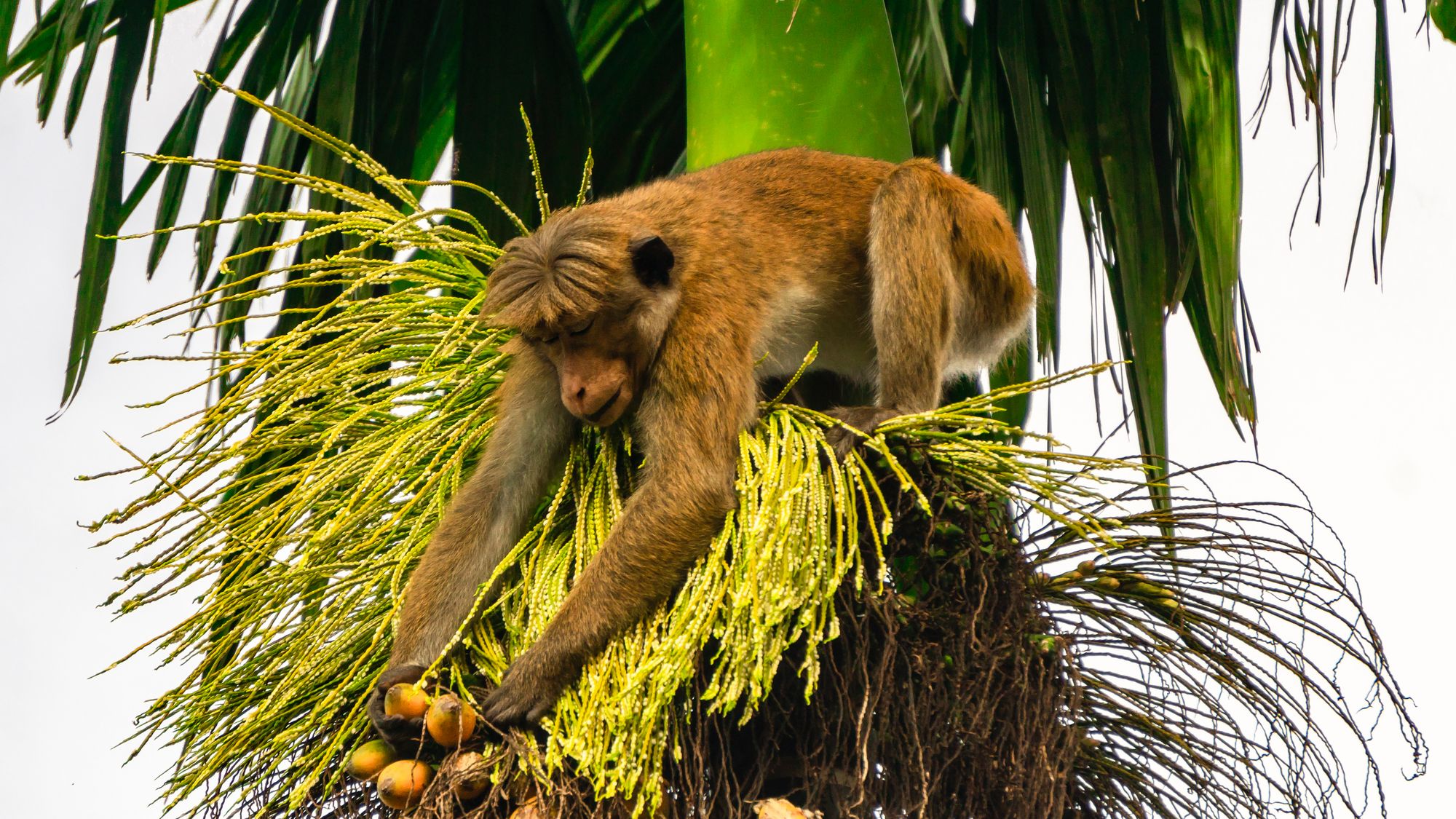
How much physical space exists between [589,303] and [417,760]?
75 centimetres

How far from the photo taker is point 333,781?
6.40ft

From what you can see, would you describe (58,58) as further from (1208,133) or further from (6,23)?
(1208,133)

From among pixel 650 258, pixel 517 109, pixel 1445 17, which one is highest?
pixel 1445 17

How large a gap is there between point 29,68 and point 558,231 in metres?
1.95

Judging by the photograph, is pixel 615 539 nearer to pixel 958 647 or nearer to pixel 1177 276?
pixel 958 647

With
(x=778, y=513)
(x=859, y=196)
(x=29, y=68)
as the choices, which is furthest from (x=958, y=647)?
(x=29, y=68)

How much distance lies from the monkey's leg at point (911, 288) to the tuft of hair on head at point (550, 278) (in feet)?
1.81

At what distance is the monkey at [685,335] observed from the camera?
79.4 inches

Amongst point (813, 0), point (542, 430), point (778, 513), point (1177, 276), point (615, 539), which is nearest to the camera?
point (778, 513)

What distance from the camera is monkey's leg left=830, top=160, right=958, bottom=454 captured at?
2.66m

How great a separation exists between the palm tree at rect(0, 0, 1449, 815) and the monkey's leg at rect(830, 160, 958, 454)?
0.15 m

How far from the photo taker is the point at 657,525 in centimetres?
202

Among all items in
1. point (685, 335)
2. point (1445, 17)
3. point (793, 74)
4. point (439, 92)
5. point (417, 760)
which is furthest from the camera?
point (439, 92)

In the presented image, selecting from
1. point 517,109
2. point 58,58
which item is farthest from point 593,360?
point 58,58
